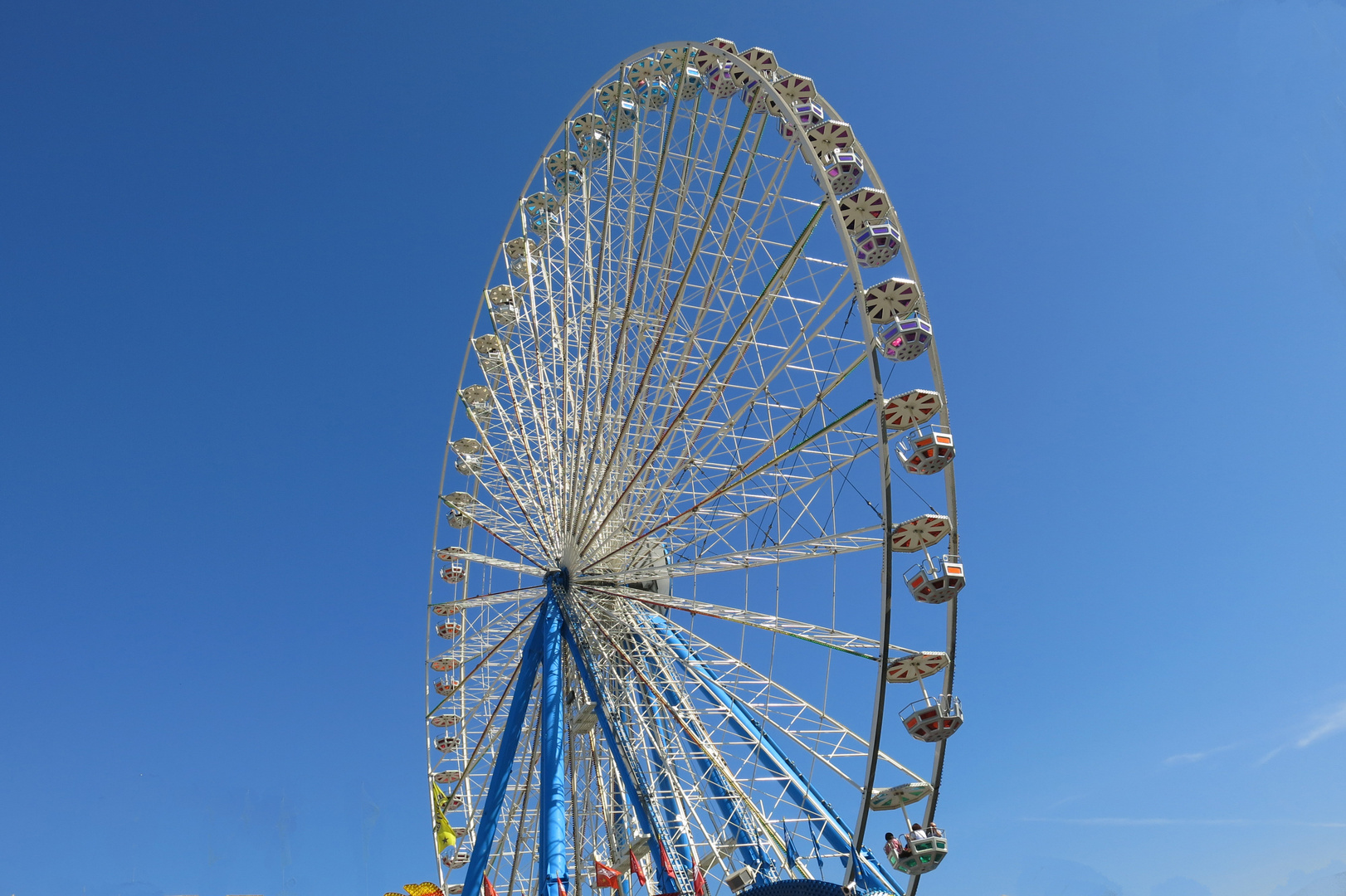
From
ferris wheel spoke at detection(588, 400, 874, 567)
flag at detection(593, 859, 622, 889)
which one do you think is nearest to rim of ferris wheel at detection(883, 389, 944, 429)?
ferris wheel spoke at detection(588, 400, 874, 567)

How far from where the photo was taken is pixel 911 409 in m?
14.1

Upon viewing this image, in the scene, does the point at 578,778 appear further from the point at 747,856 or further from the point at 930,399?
the point at 930,399

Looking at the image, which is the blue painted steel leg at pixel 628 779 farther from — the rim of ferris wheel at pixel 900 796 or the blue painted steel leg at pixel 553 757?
the rim of ferris wheel at pixel 900 796

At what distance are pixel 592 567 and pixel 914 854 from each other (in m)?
9.89

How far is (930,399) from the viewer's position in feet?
46.4

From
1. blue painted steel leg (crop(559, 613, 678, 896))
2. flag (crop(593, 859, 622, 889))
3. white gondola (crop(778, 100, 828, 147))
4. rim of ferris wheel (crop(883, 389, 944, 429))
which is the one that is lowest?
flag (crop(593, 859, 622, 889))

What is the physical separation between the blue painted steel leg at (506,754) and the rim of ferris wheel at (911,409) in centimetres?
1025

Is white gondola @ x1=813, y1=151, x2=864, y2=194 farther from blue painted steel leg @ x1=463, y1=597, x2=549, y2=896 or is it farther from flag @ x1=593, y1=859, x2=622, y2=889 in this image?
flag @ x1=593, y1=859, x2=622, y2=889

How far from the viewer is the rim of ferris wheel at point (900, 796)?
43.4 feet

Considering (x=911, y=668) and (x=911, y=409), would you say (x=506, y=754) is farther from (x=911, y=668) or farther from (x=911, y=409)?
(x=911, y=409)

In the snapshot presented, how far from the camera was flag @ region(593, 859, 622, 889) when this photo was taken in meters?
19.1

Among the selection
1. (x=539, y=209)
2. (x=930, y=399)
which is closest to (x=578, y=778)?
(x=930, y=399)

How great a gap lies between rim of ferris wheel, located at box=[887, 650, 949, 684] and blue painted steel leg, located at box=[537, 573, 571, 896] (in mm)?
7407

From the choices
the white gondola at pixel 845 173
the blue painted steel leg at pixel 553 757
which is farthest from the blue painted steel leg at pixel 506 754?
the white gondola at pixel 845 173
